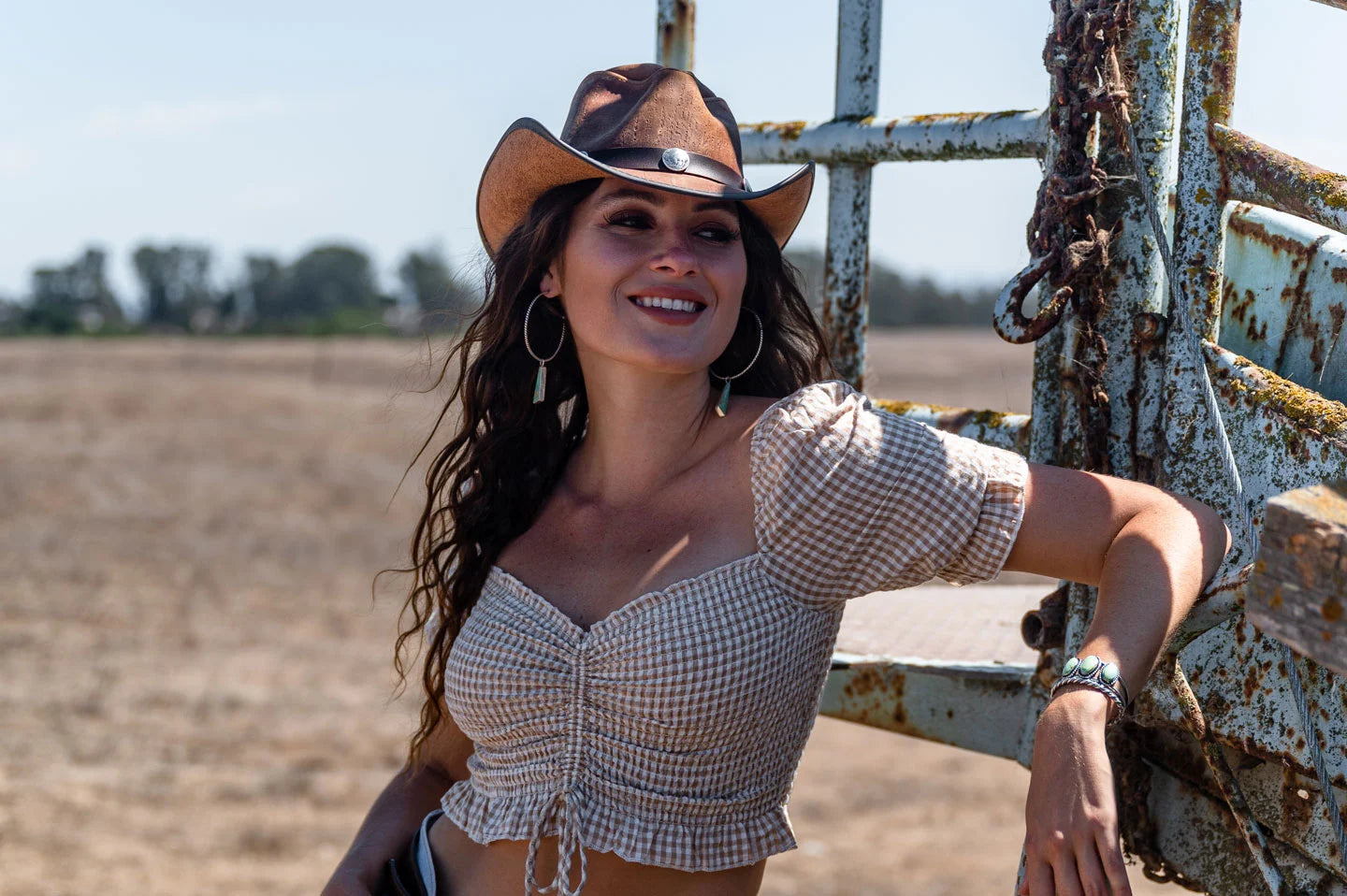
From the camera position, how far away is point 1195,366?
6.13ft

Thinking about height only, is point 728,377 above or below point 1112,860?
above

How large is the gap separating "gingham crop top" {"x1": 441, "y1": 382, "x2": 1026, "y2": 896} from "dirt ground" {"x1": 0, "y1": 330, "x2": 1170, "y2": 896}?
0.33 metres

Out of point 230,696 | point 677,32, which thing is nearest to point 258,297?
point 230,696

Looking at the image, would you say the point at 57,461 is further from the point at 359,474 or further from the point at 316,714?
the point at 316,714

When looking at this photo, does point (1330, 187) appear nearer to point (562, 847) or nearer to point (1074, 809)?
point (1074, 809)

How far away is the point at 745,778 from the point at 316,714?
288 inches

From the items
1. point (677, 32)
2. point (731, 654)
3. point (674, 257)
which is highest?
point (677, 32)

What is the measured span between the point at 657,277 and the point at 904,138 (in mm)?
599

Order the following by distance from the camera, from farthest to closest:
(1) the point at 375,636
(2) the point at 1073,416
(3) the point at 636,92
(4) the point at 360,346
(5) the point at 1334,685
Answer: (4) the point at 360,346 < (1) the point at 375,636 < (3) the point at 636,92 < (2) the point at 1073,416 < (5) the point at 1334,685

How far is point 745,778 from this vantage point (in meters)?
2.11

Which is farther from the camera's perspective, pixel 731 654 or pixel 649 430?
pixel 649 430

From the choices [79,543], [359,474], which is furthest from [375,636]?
[359,474]

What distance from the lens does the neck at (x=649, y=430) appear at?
2.29 metres

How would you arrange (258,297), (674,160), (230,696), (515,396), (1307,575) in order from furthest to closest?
(258,297) < (230,696) < (515,396) < (674,160) < (1307,575)
